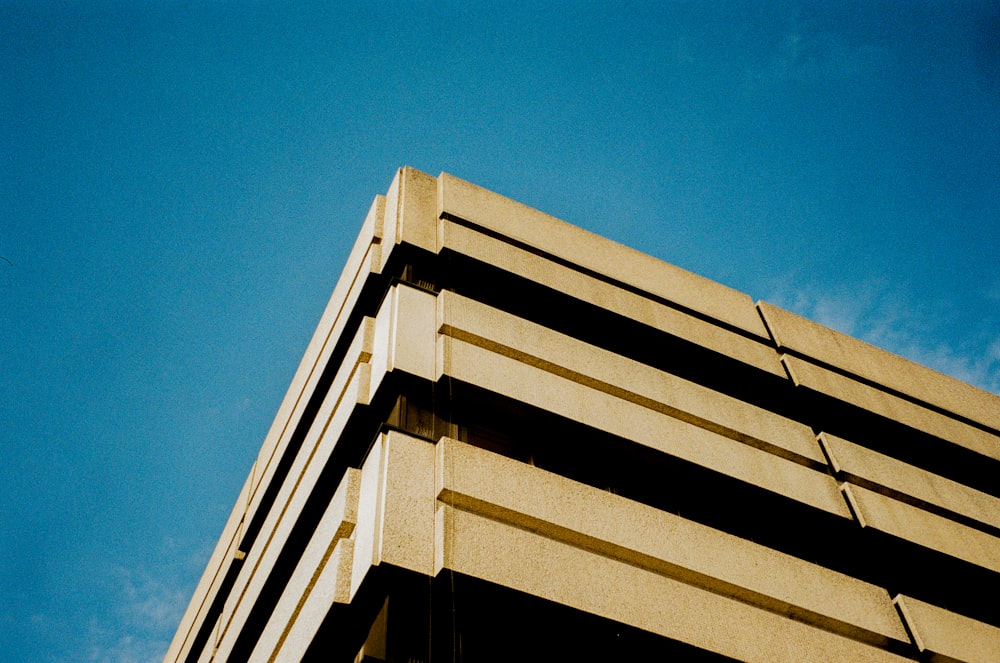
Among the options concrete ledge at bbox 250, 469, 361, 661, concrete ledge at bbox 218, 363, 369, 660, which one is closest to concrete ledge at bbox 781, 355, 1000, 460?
concrete ledge at bbox 218, 363, 369, 660

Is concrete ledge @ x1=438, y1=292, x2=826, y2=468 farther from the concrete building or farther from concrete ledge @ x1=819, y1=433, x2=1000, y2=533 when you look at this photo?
concrete ledge @ x1=819, y1=433, x2=1000, y2=533

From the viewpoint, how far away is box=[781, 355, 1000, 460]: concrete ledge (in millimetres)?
12266

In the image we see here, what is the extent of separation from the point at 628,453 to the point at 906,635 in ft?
11.3

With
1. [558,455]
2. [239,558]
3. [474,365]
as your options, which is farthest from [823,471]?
[239,558]

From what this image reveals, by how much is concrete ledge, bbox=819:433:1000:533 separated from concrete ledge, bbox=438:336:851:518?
0.50 m

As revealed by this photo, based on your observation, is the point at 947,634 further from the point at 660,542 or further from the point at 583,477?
the point at 583,477

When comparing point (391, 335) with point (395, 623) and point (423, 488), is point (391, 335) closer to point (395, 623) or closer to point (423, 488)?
point (423, 488)

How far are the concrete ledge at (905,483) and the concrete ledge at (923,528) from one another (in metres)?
0.16

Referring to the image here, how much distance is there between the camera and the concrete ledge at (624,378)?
9.62 meters

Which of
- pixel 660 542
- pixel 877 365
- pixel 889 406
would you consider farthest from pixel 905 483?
pixel 660 542

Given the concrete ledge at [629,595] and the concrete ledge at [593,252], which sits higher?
the concrete ledge at [593,252]

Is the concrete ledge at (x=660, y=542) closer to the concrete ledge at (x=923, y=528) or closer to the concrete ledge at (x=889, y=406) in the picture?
the concrete ledge at (x=923, y=528)

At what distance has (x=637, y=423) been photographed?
387 inches

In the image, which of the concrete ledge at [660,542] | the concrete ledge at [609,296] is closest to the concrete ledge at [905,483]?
the concrete ledge at [609,296]
